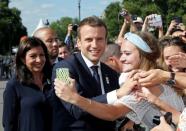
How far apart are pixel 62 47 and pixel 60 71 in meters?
4.71

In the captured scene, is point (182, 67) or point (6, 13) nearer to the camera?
point (182, 67)

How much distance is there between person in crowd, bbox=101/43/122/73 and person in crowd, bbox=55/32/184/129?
139 cm

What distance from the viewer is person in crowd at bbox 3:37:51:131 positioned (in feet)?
13.7

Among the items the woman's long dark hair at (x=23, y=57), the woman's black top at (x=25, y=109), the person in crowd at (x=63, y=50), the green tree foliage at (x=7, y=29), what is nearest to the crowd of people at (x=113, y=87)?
the woman's black top at (x=25, y=109)

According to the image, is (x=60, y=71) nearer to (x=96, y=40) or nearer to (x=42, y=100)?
(x=96, y=40)

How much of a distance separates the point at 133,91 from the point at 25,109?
3.92ft

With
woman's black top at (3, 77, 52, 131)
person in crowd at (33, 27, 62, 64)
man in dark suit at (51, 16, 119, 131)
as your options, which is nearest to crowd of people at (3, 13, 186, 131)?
man in dark suit at (51, 16, 119, 131)

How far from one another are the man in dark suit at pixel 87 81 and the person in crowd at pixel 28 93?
537mm

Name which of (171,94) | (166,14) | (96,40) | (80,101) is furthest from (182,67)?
(166,14)

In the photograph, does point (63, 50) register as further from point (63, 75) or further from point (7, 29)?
point (7, 29)

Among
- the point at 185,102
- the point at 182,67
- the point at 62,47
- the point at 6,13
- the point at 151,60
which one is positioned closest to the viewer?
the point at 151,60

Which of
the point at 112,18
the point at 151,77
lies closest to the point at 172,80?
the point at 151,77

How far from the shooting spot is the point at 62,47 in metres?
7.79

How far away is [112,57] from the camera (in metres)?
5.19
